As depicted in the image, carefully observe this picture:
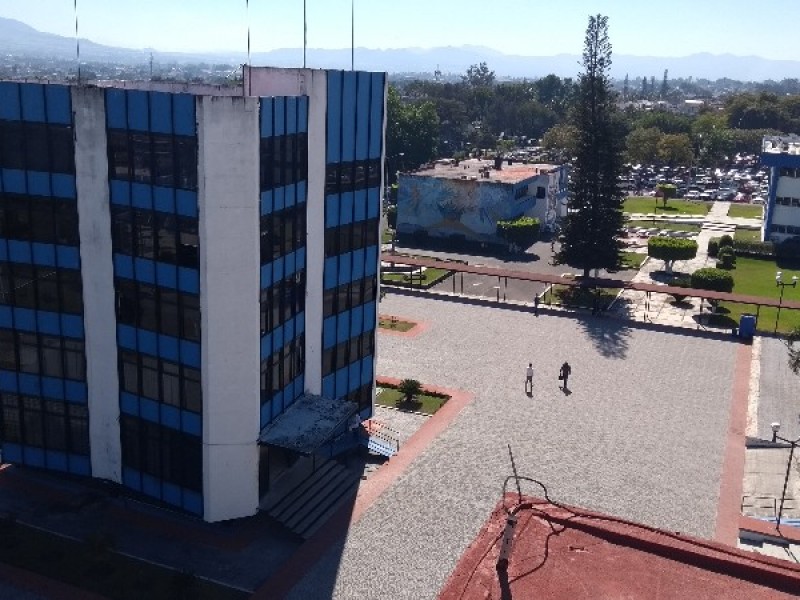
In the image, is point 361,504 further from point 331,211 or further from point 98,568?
point 331,211

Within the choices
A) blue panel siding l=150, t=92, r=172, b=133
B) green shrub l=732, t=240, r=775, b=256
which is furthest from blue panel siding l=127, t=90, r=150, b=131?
green shrub l=732, t=240, r=775, b=256

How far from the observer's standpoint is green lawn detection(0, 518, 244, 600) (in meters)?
26.2

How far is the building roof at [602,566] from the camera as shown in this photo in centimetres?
1259

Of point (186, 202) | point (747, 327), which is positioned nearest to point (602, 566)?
point (186, 202)

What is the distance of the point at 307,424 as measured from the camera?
3172cm

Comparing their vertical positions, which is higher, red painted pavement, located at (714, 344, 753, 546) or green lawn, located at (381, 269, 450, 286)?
green lawn, located at (381, 269, 450, 286)

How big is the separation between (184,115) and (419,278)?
4262 cm

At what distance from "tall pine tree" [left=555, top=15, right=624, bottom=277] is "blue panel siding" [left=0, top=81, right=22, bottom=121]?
47.3m

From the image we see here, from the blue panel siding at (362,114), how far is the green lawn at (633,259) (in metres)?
45.2

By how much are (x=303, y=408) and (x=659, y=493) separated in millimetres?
15551

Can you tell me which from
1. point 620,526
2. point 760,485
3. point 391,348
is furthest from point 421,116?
point 620,526

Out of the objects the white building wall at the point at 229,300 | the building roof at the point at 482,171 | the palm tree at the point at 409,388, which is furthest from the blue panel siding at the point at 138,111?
the building roof at the point at 482,171

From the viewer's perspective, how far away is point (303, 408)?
108ft

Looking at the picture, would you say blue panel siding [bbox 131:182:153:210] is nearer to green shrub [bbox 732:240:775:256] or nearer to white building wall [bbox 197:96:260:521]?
white building wall [bbox 197:96:260:521]
